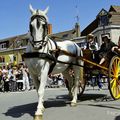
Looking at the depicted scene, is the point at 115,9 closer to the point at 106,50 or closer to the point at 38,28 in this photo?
the point at 106,50

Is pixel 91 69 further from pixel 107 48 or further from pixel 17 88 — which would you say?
pixel 17 88

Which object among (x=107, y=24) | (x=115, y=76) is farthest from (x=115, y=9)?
(x=115, y=76)

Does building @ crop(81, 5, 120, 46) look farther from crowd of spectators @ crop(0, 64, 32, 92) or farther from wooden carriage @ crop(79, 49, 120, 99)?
wooden carriage @ crop(79, 49, 120, 99)

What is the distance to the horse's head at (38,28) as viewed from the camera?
31.0ft

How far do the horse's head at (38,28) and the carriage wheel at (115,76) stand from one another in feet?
9.77

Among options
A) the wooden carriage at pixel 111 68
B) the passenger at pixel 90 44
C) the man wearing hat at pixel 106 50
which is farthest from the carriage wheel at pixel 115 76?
the passenger at pixel 90 44

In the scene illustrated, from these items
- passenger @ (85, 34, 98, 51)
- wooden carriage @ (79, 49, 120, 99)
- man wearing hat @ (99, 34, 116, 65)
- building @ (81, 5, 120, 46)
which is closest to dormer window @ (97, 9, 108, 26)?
building @ (81, 5, 120, 46)

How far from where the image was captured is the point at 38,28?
9.46 meters

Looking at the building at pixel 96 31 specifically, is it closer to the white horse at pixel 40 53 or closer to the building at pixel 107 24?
the building at pixel 107 24

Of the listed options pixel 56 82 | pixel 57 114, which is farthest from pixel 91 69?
pixel 56 82

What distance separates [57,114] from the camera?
9695 mm

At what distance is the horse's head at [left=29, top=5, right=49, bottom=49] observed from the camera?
945 centimetres

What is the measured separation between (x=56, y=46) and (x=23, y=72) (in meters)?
13.2

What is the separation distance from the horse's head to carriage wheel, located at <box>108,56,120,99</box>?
298 centimetres
